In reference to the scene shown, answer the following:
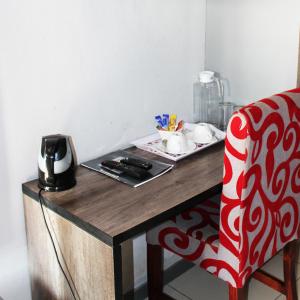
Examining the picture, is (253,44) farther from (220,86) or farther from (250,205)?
(250,205)

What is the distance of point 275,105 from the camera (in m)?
1.38

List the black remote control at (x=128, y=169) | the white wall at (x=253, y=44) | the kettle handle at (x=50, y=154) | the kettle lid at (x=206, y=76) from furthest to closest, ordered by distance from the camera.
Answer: the kettle lid at (x=206, y=76) → the white wall at (x=253, y=44) → the black remote control at (x=128, y=169) → the kettle handle at (x=50, y=154)

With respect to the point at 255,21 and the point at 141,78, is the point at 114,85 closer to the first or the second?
the point at 141,78

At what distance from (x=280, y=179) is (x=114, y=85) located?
72 cm

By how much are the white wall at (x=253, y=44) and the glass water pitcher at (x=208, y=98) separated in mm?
53

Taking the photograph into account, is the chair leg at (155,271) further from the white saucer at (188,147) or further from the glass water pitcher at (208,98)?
the glass water pitcher at (208,98)

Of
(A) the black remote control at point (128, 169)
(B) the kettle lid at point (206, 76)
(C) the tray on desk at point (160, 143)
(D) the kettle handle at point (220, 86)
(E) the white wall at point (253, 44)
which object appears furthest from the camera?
(D) the kettle handle at point (220, 86)

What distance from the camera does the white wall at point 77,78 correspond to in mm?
1521

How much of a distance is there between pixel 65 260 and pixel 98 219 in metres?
0.24

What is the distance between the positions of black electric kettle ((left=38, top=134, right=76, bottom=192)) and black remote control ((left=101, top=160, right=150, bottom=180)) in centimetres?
18

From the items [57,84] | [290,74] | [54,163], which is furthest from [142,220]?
[290,74]

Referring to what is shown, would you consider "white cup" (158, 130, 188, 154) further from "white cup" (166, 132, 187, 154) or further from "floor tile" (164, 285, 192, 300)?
"floor tile" (164, 285, 192, 300)

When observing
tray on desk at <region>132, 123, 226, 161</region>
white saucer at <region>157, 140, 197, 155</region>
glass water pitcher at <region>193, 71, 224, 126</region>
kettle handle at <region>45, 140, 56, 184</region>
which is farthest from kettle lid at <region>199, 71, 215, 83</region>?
kettle handle at <region>45, 140, 56, 184</region>

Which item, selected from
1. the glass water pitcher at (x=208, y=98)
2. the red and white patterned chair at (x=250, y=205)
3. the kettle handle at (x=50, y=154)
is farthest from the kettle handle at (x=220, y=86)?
the kettle handle at (x=50, y=154)
